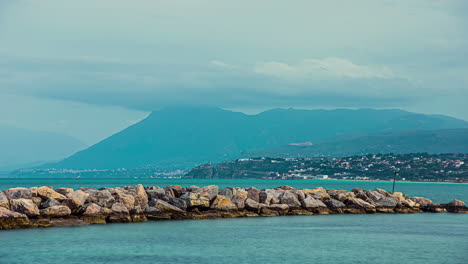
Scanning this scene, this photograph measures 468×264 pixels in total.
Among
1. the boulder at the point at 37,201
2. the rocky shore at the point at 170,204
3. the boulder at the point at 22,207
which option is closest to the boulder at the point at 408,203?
the rocky shore at the point at 170,204

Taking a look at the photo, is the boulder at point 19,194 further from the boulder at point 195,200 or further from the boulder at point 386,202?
the boulder at point 386,202

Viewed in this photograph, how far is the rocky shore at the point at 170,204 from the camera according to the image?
37.1 m

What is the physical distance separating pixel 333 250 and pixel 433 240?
24.8 ft

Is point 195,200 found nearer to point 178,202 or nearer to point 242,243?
point 178,202

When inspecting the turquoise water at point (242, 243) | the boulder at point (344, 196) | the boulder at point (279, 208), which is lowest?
the turquoise water at point (242, 243)

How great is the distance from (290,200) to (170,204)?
1074cm

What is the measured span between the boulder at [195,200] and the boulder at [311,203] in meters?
8.94

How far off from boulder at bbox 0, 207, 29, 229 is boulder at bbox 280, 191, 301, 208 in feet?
68.0

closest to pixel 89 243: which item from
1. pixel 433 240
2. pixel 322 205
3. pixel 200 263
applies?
pixel 200 263

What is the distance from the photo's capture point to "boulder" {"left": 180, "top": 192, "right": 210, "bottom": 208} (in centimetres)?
4381

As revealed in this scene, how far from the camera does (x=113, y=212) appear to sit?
3966 cm

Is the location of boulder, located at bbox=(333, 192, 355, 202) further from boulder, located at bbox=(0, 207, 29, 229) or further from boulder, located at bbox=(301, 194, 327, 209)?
boulder, located at bbox=(0, 207, 29, 229)

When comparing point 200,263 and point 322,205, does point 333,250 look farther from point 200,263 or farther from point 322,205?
point 322,205

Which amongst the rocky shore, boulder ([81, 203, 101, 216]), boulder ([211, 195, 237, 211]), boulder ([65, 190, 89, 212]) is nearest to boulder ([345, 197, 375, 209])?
the rocky shore
